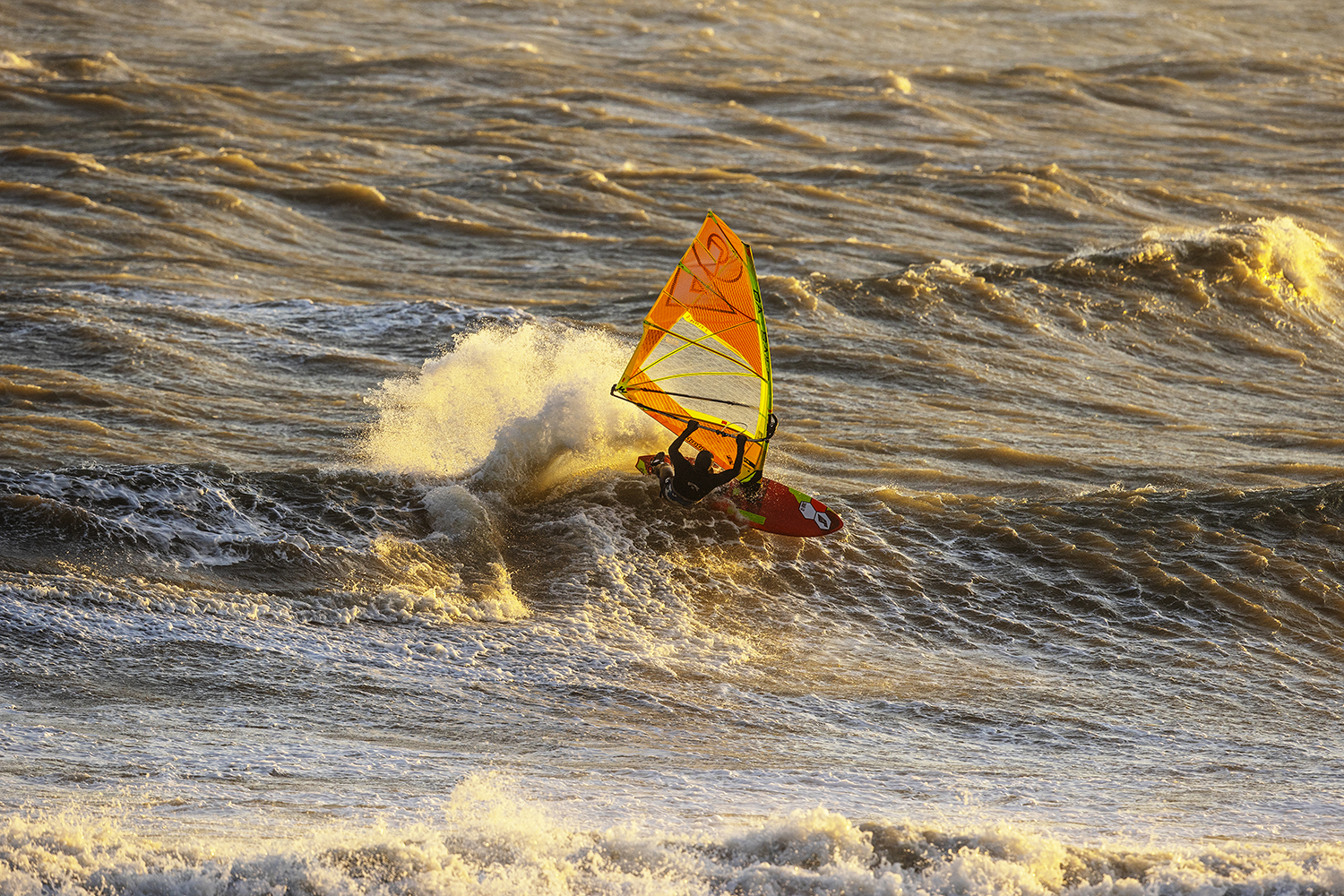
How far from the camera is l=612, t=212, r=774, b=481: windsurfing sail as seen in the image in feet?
40.4

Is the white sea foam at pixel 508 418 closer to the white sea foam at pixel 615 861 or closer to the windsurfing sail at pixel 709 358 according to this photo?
the windsurfing sail at pixel 709 358

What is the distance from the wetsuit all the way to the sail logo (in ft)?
2.37

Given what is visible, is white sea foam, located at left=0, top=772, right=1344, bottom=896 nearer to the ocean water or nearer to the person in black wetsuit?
the ocean water

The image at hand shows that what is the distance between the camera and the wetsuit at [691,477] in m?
12.3

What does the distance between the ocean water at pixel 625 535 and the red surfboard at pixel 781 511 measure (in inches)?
9.3

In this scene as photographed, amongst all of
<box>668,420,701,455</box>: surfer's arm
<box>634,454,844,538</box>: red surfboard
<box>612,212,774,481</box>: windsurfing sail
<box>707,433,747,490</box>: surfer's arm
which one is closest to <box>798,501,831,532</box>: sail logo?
<box>634,454,844,538</box>: red surfboard

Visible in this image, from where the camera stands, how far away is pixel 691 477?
12.3 m

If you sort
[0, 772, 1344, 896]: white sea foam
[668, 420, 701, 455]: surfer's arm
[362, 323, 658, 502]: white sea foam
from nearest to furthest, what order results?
[0, 772, 1344, 896]: white sea foam
[668, 420, 701, 455]: surfer's arm
[362, 323, 658, 502]: white sea foam

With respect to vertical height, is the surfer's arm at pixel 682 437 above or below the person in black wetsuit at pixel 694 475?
above

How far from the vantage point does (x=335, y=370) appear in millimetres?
16281

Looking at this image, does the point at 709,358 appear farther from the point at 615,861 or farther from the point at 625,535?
the point at 615,861

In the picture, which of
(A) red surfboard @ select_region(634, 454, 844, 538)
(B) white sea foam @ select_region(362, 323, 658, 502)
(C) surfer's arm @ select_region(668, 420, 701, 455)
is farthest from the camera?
(B) white sea foam @ select_region(362, 323, 658, 502)

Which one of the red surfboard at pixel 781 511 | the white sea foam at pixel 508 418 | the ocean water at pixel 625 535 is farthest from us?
the white sea foam at pixel 508 418

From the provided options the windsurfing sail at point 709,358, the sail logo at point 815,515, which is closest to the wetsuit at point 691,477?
the windsurfing sail at point 709,358
